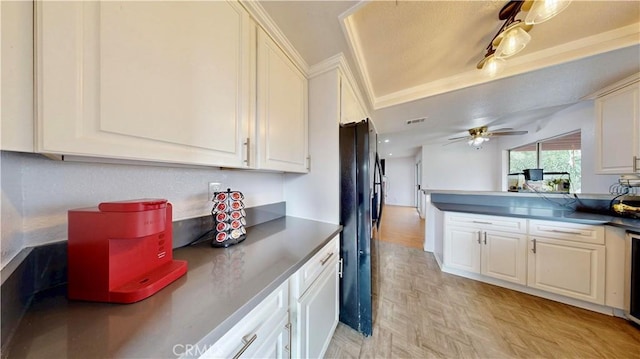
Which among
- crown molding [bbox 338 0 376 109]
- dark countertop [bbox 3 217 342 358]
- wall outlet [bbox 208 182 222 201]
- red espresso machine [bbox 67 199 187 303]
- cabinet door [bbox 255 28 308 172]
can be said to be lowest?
dark countertop [bbox 3 217 342 358]

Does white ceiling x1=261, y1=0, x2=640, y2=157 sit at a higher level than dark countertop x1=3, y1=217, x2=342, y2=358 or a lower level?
higher

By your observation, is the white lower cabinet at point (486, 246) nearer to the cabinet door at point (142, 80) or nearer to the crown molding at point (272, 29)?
the crown molding at point (272, 29)

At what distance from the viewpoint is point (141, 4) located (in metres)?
0.60

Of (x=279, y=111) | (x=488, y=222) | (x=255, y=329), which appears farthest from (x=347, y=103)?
(x=488, y=222)

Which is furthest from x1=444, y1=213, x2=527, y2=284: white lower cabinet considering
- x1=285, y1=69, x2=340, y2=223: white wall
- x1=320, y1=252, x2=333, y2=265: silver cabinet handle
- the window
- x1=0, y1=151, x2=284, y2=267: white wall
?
x1=0, y1=151, x2=284, y2=267: white wall

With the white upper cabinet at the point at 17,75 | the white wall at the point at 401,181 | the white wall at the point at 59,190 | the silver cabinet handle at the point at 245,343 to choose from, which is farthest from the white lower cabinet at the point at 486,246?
the white wall at the point at 401,181

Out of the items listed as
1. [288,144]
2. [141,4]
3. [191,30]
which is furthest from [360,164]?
[141,4]

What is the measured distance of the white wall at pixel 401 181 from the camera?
24.8 ft

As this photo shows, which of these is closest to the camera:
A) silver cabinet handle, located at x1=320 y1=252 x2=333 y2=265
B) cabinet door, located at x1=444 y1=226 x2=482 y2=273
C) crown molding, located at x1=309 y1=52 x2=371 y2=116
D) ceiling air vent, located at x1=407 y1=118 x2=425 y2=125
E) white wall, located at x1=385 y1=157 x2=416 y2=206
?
silver cabinet handle, located at x1=320 y1=252 x2=333 y2=265

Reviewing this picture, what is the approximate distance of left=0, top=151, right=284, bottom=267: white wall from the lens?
511 mm

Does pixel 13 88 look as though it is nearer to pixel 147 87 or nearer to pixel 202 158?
pixel 147 87

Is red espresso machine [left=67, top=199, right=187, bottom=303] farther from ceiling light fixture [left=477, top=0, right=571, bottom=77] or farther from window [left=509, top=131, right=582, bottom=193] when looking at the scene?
window [left=509, top=131, right=582, bottom=193]

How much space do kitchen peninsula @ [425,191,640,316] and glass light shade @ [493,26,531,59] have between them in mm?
1600

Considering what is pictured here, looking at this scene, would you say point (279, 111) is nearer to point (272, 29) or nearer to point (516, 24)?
point (272, 29)
